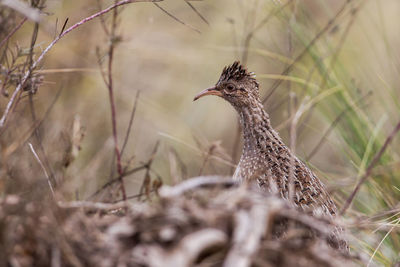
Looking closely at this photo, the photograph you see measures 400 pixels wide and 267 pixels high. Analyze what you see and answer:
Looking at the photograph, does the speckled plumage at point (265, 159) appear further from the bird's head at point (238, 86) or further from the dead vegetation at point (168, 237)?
the dead vegetation at point (168, 237)

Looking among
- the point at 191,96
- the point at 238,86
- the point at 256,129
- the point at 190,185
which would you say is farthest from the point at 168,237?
the point at 191,96

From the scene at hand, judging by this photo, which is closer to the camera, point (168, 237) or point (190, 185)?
point (168, 237)

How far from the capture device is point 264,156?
4328mm

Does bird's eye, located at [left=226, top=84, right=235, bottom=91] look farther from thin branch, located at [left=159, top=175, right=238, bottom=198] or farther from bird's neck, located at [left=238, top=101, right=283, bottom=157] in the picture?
thin branch, located at [left=159, top=175, right=238, bottom=198]

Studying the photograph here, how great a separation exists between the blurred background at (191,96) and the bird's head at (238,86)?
0.38 ft

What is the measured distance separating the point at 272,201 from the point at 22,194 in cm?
108

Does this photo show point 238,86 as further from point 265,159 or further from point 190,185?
point 190,185

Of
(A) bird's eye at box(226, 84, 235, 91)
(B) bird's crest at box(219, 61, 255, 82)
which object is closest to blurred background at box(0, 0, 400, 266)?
(B) bird's crest at box(219, 61, 255, 82)

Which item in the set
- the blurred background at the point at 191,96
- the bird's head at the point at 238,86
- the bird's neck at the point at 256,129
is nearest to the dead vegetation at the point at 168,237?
the blurred background at the point at 191,96

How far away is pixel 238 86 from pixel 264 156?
700mm

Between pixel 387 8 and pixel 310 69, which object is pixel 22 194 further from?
pixel 387 8

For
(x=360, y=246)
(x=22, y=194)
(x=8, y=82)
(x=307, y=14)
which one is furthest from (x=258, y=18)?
(x=22, y=194)

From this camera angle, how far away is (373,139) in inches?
164

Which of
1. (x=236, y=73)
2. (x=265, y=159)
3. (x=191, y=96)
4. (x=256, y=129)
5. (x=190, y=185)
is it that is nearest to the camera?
(x=190, y=185)
